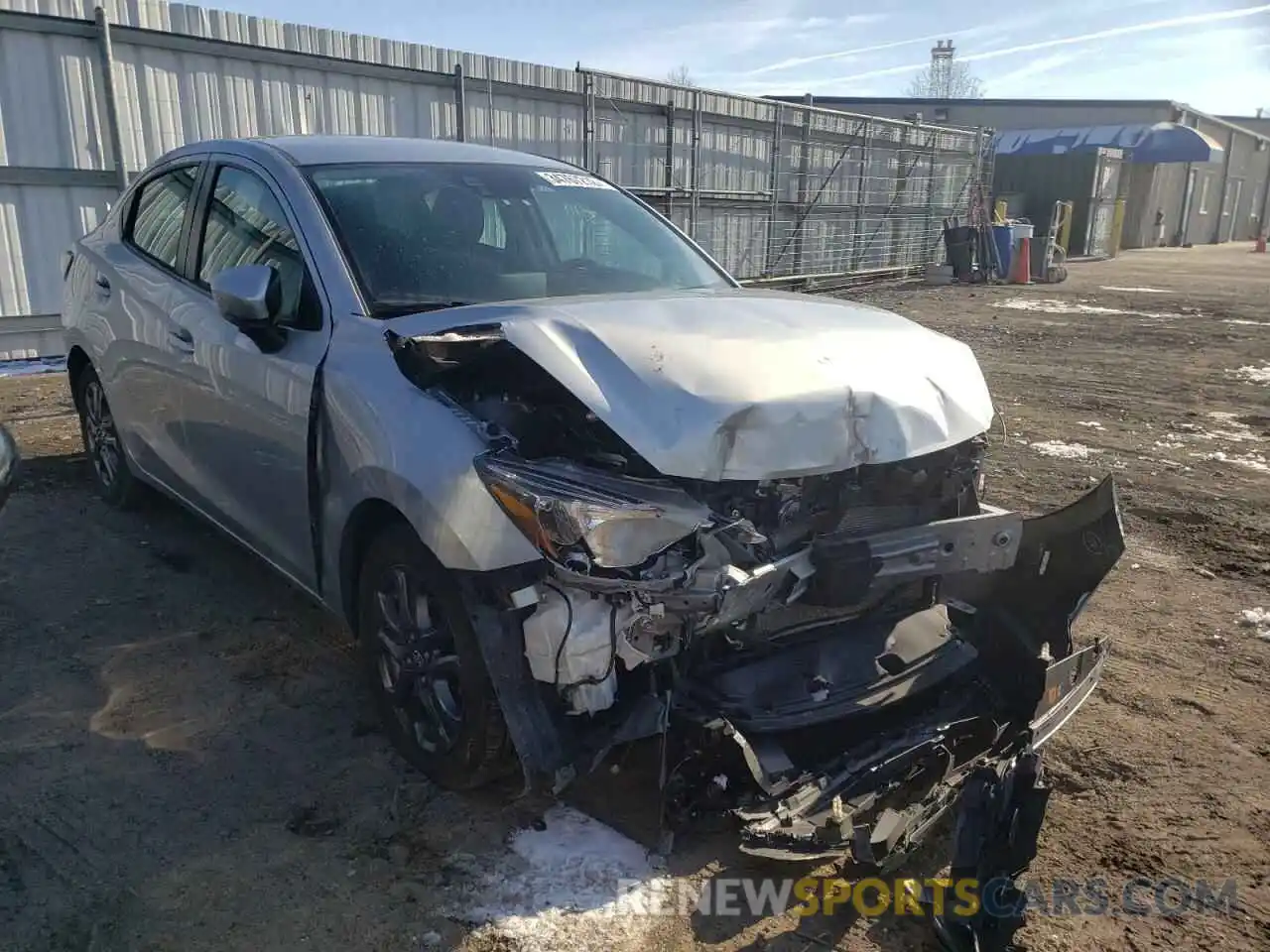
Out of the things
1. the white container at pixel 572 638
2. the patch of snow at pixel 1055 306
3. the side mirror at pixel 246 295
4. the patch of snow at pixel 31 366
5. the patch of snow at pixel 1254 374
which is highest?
the side mirror at pixel 246 295

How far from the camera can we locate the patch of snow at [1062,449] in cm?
698

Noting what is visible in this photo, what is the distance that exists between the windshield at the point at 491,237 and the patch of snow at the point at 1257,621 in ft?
8.89

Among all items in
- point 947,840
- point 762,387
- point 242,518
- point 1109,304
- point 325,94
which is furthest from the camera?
point 1109,304

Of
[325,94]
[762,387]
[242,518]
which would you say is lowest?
[242,518]

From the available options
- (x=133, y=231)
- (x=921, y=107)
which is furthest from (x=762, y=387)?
(x=921, y=107)

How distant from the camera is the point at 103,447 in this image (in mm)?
5309

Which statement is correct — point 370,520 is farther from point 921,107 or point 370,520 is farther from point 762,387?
point 921,107

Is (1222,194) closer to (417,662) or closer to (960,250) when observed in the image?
(960,250)

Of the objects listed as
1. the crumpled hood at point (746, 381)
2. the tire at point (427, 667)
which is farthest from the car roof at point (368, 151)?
the tire at point (427, 667)

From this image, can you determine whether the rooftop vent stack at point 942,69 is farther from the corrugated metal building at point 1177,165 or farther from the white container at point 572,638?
the white container at point 572,638

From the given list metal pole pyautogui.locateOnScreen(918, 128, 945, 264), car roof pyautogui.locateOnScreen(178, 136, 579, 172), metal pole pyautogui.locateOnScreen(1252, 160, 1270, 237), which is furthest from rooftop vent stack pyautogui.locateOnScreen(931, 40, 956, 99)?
car roof pyautogui.locateOnScreen(178, 136, 579, 172)

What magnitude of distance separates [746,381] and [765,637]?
75 centimetres

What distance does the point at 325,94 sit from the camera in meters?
10.4

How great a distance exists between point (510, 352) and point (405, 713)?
46.3 inches
